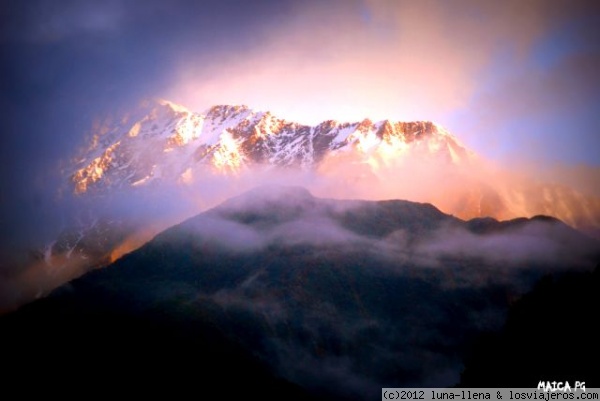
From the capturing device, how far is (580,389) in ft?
341

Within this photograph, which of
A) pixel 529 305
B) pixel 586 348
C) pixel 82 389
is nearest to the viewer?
pixel 586 348

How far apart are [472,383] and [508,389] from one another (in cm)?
1941

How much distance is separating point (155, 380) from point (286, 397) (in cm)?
4516

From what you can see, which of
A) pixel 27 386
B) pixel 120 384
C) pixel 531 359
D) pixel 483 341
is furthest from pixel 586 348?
pixel 27 386

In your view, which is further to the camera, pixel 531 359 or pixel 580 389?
pixel 531 359

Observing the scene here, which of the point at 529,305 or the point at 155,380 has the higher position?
the point at 529,305

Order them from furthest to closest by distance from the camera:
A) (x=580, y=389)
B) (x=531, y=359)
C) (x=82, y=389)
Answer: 1. (x=82, y=389)
2. (x=531, y=359)
3. (x=580, y=389)

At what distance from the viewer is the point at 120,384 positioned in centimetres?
19638

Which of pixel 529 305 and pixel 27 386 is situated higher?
pixel 529 305

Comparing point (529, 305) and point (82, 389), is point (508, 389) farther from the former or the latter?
point (82, 389)

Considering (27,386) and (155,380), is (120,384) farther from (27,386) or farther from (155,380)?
(27,386)

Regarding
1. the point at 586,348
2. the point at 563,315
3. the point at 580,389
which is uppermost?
the point at 563,315

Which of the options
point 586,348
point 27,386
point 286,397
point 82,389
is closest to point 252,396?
point 286,397

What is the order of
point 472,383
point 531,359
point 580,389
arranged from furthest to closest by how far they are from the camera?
1. point 472,383
2. point 531,359
3. point 580,389
